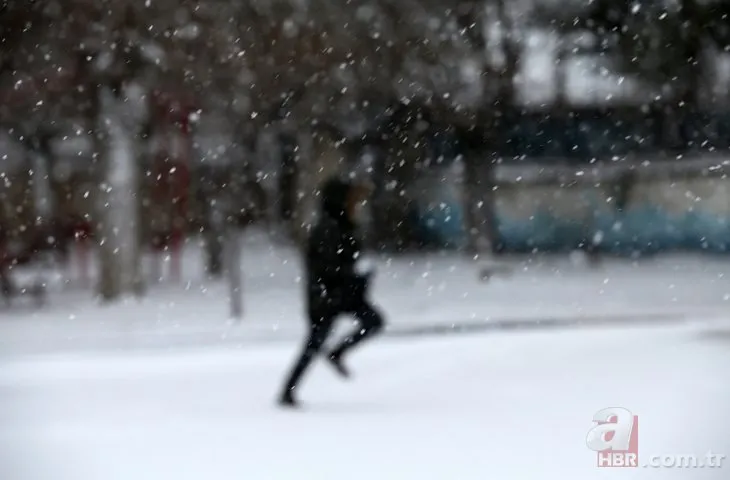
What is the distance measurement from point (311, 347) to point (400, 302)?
4.73m

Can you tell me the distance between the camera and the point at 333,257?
4.88 m

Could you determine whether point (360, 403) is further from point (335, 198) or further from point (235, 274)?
point (235, 274)

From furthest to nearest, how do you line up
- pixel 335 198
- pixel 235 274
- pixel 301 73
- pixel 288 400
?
pixel 235 274 → pixel 301 73 → pixel 288 400 → pixel 335 198

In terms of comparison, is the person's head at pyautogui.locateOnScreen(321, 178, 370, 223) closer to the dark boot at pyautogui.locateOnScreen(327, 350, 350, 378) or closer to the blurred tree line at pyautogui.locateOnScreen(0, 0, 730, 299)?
the dark boot at pyautogui.locateOnScreen(327, 350, 350, 378)

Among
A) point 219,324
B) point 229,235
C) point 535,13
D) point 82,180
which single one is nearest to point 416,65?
point 535,13

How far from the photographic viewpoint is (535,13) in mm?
10375

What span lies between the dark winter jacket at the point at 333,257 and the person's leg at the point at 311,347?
5cm

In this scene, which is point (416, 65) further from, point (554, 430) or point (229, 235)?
point (554, 430)

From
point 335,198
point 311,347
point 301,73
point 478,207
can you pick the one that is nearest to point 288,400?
point 311,347

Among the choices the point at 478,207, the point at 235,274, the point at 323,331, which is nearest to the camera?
the point at 323,331

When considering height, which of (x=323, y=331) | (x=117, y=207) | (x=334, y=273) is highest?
(x=117, y=207)

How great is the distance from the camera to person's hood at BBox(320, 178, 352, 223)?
4836mm

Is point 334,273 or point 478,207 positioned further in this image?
point 478,207

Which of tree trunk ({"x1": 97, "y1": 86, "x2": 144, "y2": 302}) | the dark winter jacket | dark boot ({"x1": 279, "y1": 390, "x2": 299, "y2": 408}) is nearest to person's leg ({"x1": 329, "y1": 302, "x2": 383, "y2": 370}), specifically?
the dark winter jacket
